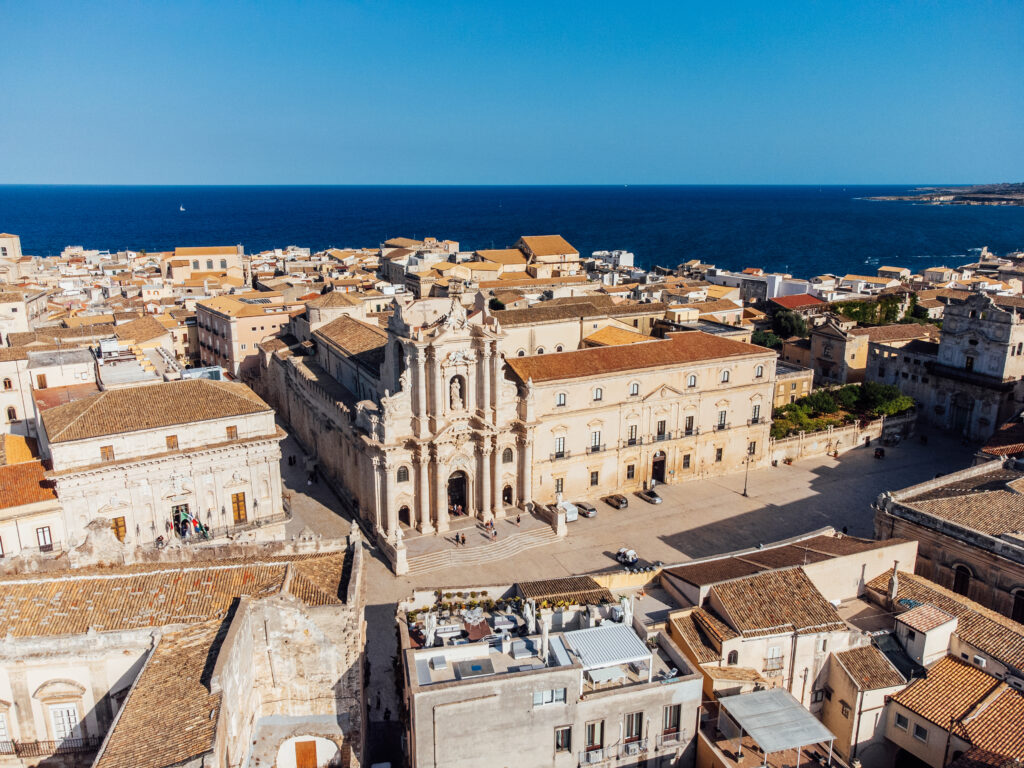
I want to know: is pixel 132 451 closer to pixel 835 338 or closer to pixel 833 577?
pixel 833 577

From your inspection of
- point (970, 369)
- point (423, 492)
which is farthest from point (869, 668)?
point (970, 369)

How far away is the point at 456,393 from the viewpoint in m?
43.5

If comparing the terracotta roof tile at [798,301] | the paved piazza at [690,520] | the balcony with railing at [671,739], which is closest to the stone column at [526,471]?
the paved piazza at [690,520]

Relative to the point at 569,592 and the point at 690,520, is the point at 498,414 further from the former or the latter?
the point at 569,592

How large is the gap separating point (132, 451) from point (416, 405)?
14.6m

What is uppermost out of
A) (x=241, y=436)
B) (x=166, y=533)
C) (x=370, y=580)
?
(x=241, y=436)

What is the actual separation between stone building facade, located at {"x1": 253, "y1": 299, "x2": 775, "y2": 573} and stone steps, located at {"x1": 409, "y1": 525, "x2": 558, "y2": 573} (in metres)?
2.34

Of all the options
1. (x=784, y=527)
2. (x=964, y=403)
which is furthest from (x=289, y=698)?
(x=964, y=403)

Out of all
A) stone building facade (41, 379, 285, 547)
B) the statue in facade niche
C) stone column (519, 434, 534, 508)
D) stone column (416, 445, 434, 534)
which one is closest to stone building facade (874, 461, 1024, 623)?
stone column (519, 434, 534, 508)

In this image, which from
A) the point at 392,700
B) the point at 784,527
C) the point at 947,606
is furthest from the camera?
the point at 784,527

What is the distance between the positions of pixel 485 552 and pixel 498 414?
804 centimetres

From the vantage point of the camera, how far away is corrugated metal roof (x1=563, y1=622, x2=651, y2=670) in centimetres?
2183

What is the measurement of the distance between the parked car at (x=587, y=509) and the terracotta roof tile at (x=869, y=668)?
73.0ft

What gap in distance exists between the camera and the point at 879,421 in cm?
6038
